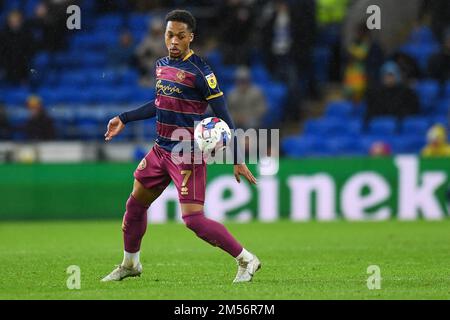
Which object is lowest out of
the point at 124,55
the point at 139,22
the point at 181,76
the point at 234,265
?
the point at 234,265

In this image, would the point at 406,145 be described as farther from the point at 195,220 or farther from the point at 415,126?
the point at 195,220

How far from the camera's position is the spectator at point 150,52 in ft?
65.5

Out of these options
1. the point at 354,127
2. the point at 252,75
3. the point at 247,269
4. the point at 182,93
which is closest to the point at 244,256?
the point at 247,269

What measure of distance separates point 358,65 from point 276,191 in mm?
4320

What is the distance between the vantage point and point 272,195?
17828mm

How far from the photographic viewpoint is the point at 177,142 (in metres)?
8.95

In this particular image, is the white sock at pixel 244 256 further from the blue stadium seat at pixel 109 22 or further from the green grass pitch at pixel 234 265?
the blue stadium seat at pixel 109 22

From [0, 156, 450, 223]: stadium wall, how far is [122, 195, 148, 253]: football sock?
817cm

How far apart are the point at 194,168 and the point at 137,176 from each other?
1.92 ft

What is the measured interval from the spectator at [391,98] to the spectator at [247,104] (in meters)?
2.10

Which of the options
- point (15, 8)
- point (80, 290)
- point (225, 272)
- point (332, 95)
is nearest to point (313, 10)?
point (332, 95)

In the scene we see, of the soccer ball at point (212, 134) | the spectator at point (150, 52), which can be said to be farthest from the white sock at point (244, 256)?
the spectator at point (150, 52)

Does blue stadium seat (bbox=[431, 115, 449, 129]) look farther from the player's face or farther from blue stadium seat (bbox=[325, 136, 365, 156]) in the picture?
the player's face

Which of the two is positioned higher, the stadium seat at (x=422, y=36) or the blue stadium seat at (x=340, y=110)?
the stadium seat at (x=422, y=36)
